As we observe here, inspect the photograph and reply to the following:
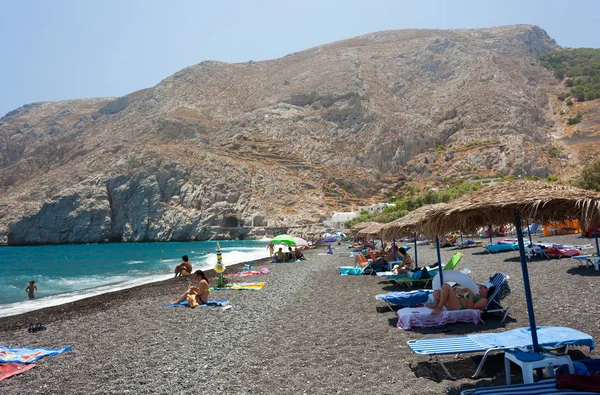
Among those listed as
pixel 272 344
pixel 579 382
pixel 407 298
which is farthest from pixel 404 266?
pixel 579 382

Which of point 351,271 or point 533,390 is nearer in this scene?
point 533,390

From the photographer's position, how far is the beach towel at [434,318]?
23.4 ft

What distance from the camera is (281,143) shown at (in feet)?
307

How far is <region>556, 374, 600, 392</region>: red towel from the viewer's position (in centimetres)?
328

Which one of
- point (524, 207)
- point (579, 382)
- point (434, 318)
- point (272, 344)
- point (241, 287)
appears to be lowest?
point (241, 287)

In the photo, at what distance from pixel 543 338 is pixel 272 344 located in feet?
13.1

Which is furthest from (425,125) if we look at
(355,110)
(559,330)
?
(559,330)

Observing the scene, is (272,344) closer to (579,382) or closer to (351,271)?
(579,382)

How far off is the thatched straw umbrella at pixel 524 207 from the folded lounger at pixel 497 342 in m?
0.29

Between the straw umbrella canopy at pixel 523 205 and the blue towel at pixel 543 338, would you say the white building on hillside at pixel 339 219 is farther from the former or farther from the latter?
the blue towel at pixel 543 338

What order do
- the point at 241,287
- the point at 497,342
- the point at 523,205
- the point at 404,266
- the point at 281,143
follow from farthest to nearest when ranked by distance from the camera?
the point at 281,143 < the point at 241,287 < the point at 404,266 < the point at 497,342 < the point at 523,205

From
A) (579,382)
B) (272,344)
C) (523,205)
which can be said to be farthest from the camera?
(272,344)

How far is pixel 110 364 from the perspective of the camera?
6.33 m

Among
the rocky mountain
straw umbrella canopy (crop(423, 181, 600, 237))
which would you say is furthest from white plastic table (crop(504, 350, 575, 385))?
the rocky mountain
